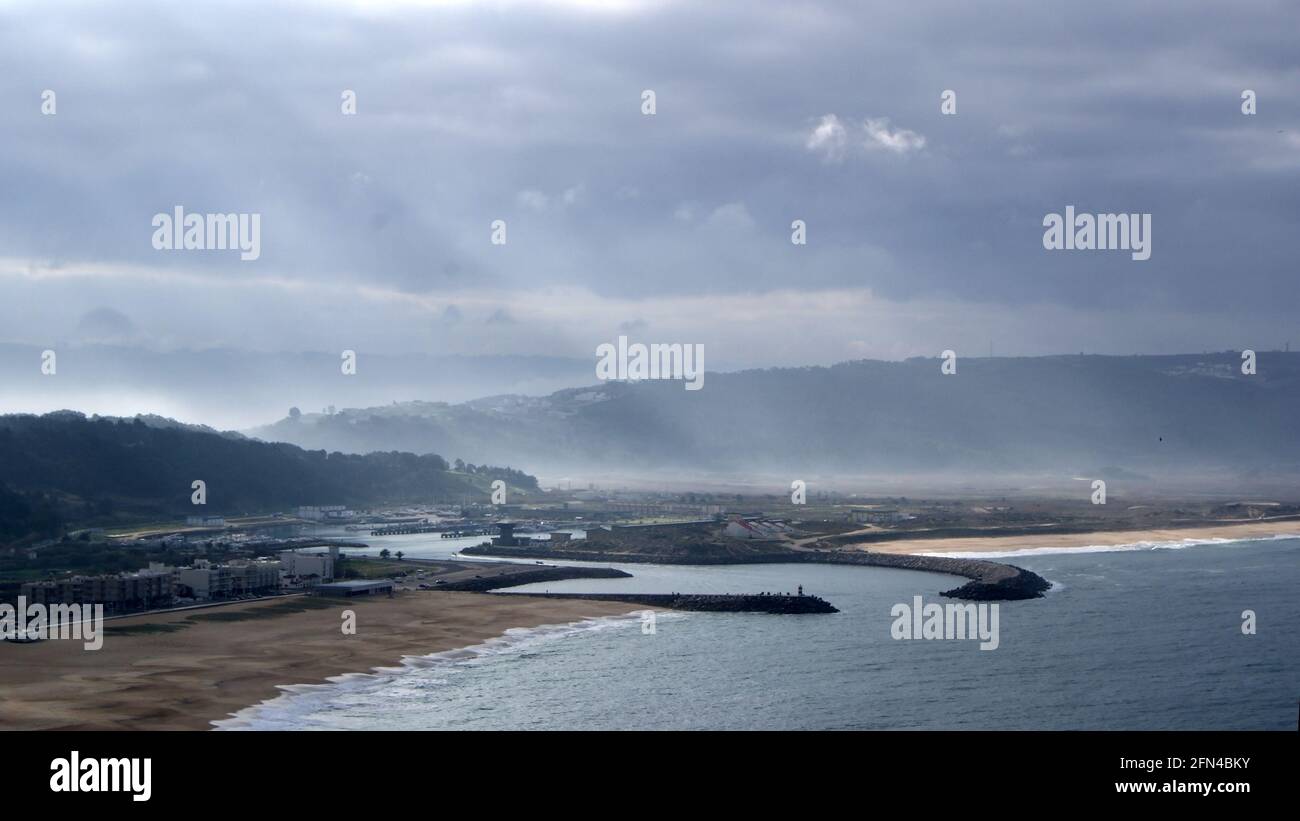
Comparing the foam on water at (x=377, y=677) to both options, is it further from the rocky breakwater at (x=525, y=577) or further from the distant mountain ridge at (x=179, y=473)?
the distant mountain ridge at (x=179, y=473)

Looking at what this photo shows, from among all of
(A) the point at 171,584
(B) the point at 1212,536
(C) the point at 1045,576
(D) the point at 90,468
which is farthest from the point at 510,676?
(D) the point at 90,468

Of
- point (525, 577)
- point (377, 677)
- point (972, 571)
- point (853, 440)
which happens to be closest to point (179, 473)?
point (525, 577)

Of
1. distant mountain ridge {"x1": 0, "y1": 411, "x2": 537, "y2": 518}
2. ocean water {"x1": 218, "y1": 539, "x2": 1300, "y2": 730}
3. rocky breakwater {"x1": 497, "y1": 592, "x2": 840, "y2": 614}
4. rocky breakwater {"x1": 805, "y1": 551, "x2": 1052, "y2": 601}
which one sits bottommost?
ocean water {"x1": 218, "y1": 539, "x2": 1300, "y2": 730}

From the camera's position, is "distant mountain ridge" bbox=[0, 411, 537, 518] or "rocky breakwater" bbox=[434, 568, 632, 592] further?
"distant mountain ridge" bbox=[0, 411, 537, 518]

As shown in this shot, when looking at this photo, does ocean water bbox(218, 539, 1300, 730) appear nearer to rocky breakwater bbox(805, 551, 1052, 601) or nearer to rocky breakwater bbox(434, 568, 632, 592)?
rocky breakwater bbox(805, 551, 1052, 601)

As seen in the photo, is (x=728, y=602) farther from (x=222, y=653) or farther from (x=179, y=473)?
(x=179, y=473)

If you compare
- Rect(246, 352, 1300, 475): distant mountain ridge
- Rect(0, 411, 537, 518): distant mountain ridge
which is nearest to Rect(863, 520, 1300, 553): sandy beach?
Rect(0, 411, 537, 518): distant mountain ridge

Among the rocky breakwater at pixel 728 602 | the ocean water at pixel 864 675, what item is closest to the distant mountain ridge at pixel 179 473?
the rocky breakwater at pixel 728 602

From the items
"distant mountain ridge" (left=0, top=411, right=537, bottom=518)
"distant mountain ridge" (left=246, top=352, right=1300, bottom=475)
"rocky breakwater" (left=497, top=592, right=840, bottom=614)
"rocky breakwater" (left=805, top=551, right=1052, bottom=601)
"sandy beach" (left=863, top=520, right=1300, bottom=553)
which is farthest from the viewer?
"distant mountain ridge" (left=246, top=352, right=1300, bottom=475)
